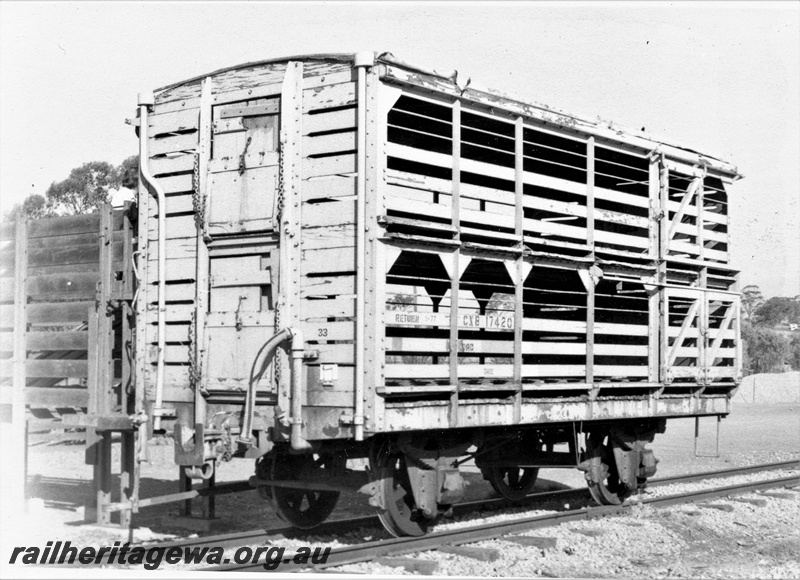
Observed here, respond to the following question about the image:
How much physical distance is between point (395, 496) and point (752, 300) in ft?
232

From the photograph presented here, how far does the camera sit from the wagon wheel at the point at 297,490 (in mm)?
9812

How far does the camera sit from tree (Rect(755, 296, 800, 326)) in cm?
7031

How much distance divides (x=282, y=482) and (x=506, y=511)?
354cm

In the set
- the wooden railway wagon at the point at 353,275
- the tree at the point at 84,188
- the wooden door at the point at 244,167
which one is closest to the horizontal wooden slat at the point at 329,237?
the wooden railway wagon at the point at 353,275

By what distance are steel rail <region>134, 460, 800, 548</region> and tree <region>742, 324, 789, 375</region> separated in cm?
3640

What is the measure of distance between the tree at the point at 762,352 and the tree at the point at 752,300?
631 inches

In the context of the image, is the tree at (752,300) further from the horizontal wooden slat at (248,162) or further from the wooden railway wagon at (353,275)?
the horizontal wooden slat at (248,162)

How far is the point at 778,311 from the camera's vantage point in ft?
236

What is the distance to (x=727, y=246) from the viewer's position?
45.5 feet

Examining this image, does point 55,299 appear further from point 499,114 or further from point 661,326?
point 661,326

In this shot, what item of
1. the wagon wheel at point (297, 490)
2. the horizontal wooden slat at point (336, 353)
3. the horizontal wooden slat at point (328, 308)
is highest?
the horizontal wooden slat at point (328, 308)

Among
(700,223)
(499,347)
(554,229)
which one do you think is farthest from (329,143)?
(700,223)

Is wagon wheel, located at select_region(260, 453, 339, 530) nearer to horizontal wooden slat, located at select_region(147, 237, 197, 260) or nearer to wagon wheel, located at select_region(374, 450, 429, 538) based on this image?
wagon wheel, located at select_region(374, 450, 429, 538)

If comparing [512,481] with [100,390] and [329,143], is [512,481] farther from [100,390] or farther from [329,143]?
[329,143]
